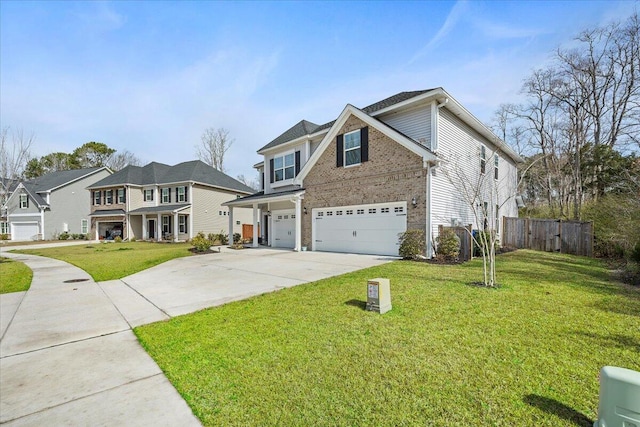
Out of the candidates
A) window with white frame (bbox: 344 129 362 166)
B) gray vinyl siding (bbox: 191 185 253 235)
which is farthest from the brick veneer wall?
gray vinyl siding (bbox: 191 185 253 235)

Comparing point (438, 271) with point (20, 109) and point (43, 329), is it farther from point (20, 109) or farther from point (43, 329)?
point (20, 109)

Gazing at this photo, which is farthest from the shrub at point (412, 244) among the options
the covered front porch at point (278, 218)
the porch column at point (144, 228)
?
the porch column at point (144, 228)

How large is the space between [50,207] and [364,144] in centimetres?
3589

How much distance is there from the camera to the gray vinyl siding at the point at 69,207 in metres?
31.4

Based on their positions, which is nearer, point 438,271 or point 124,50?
point 438,271

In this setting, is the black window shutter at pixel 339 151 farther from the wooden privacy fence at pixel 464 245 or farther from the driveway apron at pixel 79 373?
the driveway apron at pixel 79 373

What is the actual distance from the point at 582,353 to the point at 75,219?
140ft

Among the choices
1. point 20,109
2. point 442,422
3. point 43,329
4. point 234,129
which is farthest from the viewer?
point 234,129

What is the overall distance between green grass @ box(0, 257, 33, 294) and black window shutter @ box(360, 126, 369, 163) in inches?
491

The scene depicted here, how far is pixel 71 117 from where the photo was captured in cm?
1816

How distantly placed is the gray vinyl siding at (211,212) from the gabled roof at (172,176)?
0.85 metres

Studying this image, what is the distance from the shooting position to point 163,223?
28078 mm

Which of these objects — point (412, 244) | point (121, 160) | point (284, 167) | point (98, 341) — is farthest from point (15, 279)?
point (121, 160)

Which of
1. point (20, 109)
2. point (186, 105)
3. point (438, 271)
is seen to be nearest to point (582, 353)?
point (438, 271)
